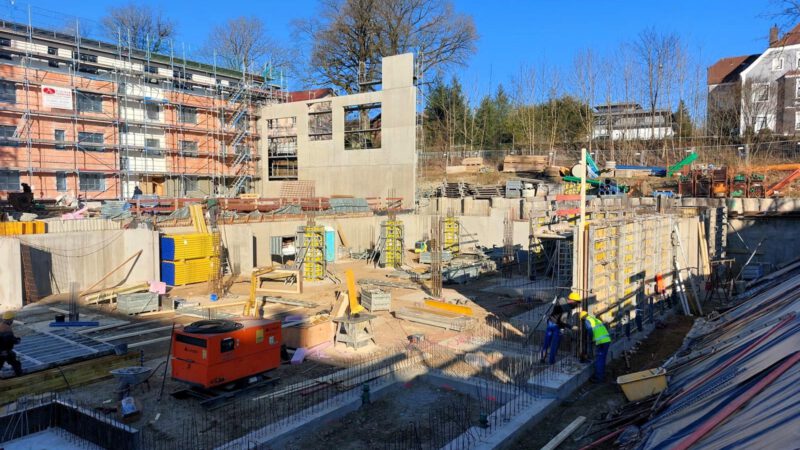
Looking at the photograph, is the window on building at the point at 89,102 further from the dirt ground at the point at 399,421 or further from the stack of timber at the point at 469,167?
the dirt ground at the point at 399,421

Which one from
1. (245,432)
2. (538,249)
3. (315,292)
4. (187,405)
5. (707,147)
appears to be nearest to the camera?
(245,432)

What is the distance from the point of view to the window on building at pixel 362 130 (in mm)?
38969

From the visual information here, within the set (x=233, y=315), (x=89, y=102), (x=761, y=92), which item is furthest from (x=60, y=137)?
(x=761, y=92)

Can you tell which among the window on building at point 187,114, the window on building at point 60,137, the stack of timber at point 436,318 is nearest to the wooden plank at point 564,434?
the stack of timber at point 436,318

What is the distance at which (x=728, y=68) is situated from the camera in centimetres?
5366

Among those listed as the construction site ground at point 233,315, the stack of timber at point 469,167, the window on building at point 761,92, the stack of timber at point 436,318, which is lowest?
the construction site ground at point 233,315

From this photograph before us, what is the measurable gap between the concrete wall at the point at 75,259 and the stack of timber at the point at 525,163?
28.0m

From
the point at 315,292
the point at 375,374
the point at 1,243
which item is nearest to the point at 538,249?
the point at 315,292

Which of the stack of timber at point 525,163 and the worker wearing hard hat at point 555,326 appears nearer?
the worker wearing hard hat at point 555,326

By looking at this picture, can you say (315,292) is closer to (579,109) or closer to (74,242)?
(74,242)

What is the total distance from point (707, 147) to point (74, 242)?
3783 cm

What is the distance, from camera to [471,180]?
41062 millimetres

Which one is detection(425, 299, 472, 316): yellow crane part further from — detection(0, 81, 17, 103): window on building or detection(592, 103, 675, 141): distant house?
detection(592, 103, 675, 141): distant house

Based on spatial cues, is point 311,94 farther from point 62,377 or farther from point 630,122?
point 62,377
